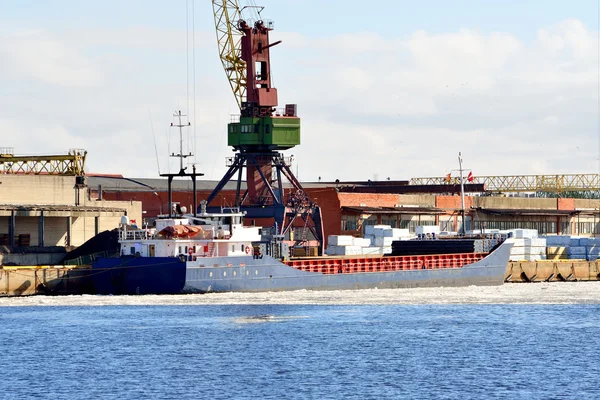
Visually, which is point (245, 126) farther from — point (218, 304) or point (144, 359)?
point (144, 359)

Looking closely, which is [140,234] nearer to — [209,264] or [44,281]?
[209,264]

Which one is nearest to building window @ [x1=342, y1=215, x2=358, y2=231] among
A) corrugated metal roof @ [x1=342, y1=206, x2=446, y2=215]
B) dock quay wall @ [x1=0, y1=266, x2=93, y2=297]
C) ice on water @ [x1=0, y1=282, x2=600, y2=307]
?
corrugated metal roof @ [x1=342, y1=206, x2=446, y2=215]

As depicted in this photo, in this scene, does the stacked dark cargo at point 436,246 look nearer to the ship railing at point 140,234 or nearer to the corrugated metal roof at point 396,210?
the corrugated metal roof at point 396,210

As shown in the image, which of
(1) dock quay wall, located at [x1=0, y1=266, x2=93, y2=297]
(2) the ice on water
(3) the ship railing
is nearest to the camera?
(2) the ice on water

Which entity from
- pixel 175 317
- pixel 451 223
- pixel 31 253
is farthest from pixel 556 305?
pixel 451 223

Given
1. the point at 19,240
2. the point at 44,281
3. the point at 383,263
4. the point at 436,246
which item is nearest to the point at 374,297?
the point at 383,263

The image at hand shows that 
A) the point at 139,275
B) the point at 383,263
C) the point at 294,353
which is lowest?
the point at 294,353

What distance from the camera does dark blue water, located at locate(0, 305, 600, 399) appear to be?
4212 centimetres

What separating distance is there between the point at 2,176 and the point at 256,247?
72.2 feet

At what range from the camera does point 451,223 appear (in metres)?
120

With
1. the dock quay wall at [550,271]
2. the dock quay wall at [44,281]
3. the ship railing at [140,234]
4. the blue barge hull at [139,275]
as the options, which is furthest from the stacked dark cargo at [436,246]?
the dock quay wall at [44,281]

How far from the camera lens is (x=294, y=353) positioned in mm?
49531

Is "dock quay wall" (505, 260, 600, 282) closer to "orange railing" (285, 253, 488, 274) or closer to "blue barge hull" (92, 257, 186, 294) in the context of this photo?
"orange railing" (285, 253, 488, 274)

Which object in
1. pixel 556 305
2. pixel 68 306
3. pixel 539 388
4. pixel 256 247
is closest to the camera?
pixel 539 388
